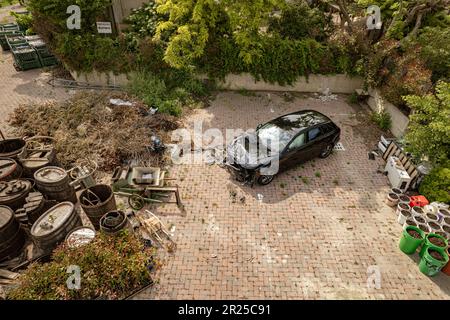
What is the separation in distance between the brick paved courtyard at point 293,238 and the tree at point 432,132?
1892mm

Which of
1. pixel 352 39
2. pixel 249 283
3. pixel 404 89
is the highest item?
pixel 352 39

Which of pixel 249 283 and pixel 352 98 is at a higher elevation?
pixel 352 98

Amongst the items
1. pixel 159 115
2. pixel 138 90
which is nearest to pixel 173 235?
pixel 159 115

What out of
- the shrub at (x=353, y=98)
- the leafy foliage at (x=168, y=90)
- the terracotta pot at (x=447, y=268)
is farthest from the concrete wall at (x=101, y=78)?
the terracotta pot at (x=447, y=268)

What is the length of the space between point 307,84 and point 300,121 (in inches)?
244

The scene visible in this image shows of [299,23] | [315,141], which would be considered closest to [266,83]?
[299,23]

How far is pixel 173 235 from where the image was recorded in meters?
8.89

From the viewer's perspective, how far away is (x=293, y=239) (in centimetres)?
883

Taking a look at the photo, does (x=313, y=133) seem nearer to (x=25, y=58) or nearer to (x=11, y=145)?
(x=11, y=145)

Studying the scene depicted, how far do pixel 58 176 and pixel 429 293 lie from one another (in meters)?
11.3

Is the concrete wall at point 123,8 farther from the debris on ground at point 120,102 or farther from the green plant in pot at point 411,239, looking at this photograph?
the green plant in pot at point 411,239

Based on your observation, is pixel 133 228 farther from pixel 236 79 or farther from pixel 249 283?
pixel 236 79

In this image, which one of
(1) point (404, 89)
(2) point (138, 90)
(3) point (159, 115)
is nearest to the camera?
(1) point (404, 89)

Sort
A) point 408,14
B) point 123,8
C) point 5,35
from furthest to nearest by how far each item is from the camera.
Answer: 1. point 5,35
2. point 123,8
3. point 408,14
